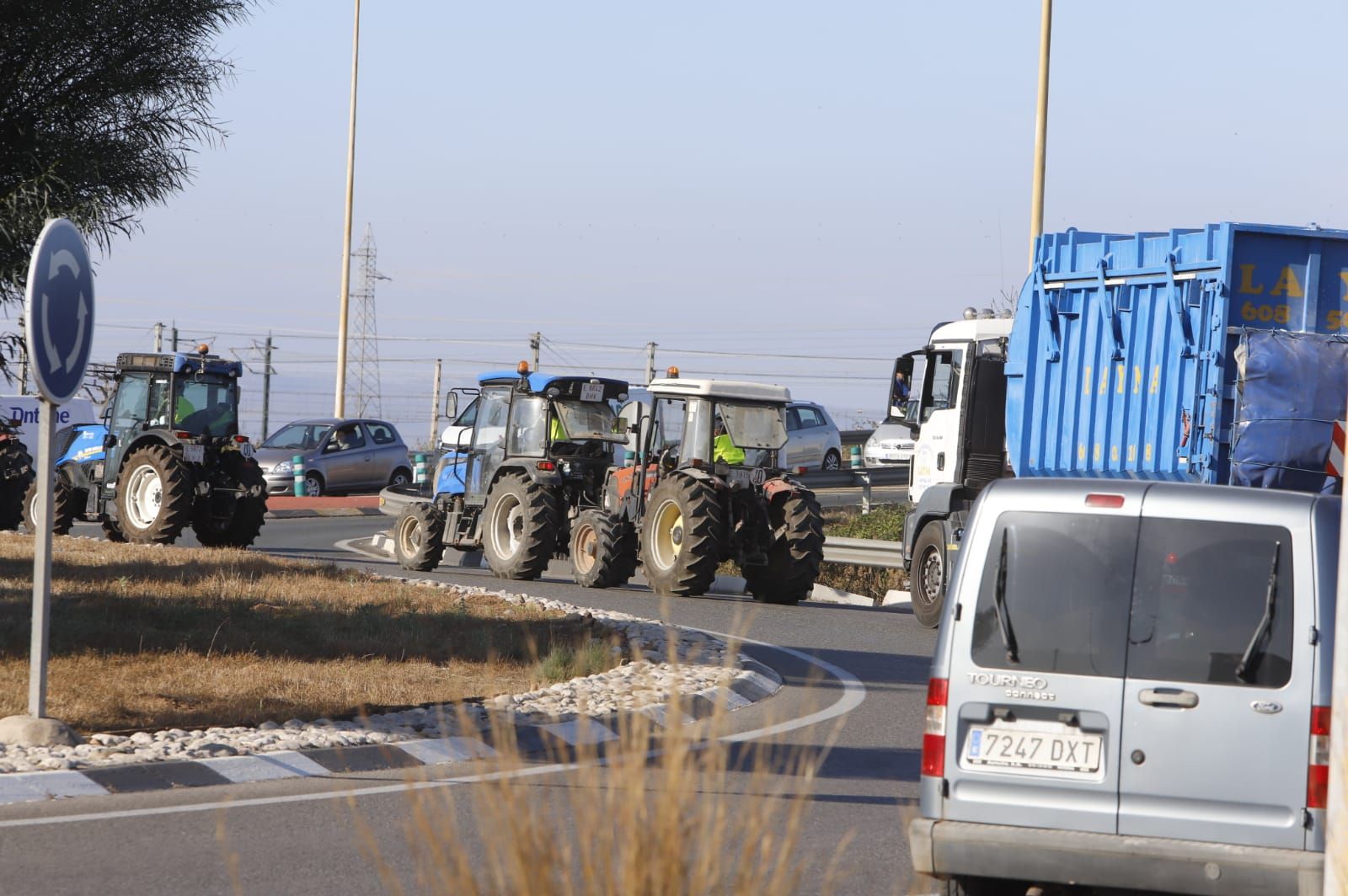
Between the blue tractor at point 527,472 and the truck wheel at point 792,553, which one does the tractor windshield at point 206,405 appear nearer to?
the blue tractor at point 527,472

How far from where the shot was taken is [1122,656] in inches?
227

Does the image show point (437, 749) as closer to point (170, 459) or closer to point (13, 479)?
point (170, 459)

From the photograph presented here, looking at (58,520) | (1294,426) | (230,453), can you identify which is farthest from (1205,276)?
(58,520)

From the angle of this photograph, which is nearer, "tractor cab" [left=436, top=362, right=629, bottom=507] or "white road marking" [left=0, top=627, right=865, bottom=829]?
"white road marking" [left=0, top=627, right=865, bottom=829]

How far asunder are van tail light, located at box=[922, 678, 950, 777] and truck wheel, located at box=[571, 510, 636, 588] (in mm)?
12850

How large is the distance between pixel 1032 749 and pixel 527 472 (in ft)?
47.1

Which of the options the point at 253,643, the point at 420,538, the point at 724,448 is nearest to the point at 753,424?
the point at 724,448

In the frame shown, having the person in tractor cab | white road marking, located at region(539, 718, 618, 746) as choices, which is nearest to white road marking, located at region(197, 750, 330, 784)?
white road marking, located at region(539, 718, 618, 746)

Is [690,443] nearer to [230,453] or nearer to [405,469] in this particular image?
[230,453]

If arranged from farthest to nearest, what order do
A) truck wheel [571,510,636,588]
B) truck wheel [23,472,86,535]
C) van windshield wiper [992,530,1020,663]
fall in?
truck wheel [23,472,86,535] → truck wheel [571,510,636,588] → van windshield wiper [992,530,1020,663]

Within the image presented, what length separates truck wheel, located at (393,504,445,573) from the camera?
834 inches

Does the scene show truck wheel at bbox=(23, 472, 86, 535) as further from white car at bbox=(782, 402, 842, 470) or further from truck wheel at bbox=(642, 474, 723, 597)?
white car at bbox=(782, 402, 842, 470)

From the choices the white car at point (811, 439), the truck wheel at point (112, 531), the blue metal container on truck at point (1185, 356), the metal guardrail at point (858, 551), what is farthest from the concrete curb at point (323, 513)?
the blue metal container on truck at point (1185, 356)

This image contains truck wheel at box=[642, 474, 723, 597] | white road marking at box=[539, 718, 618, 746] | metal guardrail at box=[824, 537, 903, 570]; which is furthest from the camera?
metal guardrail at box=[824, 537, 903, 570]
